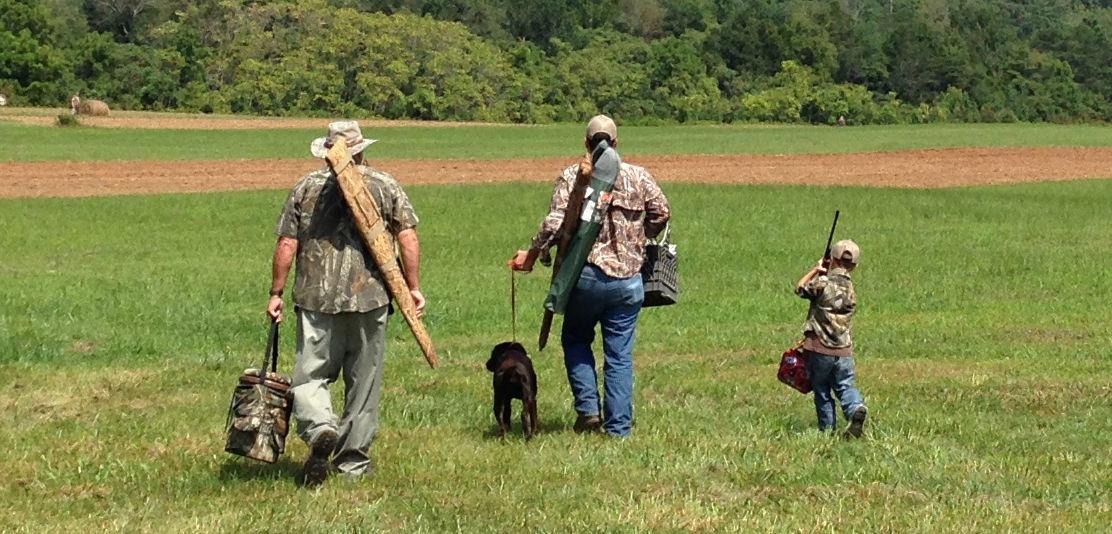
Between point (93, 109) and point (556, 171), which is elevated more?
point (556, 171)

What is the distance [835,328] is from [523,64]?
303 feet

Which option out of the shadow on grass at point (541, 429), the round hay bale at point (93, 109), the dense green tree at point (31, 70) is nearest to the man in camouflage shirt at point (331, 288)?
the shadow on grass at point (541, 429)

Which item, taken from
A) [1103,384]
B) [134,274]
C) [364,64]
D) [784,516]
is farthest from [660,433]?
[364,64]

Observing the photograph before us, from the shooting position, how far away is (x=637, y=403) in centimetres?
1132

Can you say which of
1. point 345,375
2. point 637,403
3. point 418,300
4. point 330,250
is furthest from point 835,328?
point 330,250

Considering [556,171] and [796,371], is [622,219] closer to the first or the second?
[796,371]

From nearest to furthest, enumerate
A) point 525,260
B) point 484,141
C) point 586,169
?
point 586,169 → point 525,260 → point 484,141

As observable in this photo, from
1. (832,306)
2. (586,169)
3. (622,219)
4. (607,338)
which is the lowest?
(607,338)

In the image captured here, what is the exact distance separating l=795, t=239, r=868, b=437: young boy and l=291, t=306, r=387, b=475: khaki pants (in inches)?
105

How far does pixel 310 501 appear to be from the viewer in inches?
300

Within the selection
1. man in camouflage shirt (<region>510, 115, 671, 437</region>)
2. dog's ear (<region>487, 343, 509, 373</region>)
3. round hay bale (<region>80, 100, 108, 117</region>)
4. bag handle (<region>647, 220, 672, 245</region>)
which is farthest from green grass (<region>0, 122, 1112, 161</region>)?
man in camouflage shirt (<region>510, 115, 671, 437</region>)

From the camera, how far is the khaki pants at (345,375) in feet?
26.1

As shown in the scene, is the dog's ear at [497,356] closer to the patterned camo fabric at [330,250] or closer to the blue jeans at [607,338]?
the blue jeans at [607,338]

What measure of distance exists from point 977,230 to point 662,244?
1955 cm
